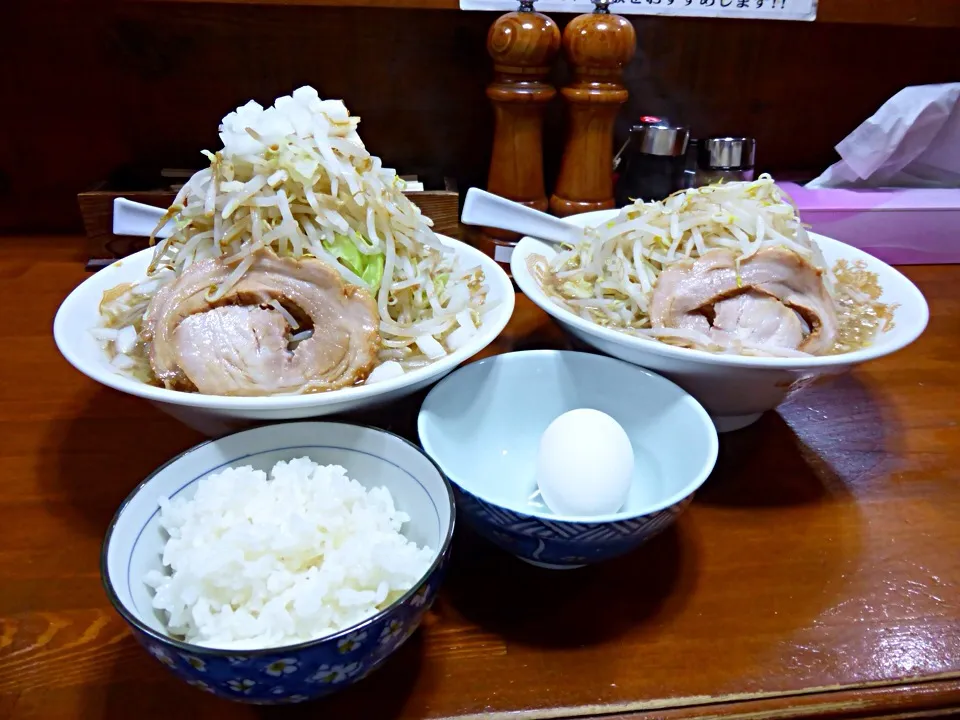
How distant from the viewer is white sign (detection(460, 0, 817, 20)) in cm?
161

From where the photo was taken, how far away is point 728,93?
6.48ft

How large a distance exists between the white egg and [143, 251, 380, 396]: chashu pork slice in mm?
299

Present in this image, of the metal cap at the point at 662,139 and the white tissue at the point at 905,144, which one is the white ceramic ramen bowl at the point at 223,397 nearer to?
the metal cap at the point at 662,139

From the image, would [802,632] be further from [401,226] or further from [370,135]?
[370,135]

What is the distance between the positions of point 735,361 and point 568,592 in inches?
15.5

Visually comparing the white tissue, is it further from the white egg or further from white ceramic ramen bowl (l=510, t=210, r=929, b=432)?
the white egg

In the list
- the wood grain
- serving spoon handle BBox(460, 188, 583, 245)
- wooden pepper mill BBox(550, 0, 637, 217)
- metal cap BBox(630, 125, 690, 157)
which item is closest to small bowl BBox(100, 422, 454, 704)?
serving spoon handle BBox(460, 188, 583, 245)

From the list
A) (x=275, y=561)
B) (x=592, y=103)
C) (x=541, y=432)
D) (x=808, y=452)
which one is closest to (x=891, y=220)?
(x=592, y=103)

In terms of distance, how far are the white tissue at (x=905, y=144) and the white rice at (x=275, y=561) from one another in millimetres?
1753

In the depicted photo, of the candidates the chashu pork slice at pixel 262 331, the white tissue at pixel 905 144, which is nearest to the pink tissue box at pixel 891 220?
the white tissue at pixel 905 144

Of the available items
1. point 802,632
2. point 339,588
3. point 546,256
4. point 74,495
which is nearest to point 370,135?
point 546,256

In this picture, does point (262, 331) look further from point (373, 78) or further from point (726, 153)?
point (726, 153)

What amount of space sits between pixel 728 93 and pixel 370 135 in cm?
109

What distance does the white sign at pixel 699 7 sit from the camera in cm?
161
